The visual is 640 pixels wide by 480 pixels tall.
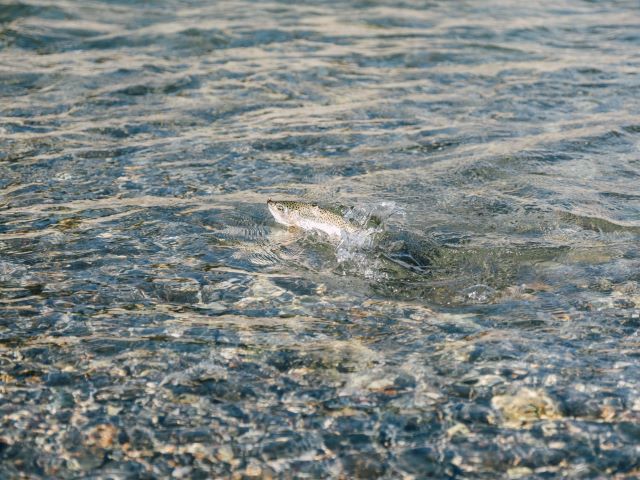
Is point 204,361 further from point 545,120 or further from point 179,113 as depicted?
point 545,120

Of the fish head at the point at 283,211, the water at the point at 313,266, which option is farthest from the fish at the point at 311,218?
the water at the point at 313,266

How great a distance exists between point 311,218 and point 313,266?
0.51m

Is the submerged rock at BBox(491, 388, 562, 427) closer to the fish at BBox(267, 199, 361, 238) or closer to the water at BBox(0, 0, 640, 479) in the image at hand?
the water at BBox(0, 0, 640, 479)

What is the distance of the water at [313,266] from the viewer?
411 cm

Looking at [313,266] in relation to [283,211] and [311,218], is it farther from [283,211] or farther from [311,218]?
[283,211]

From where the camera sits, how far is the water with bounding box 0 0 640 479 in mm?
4105

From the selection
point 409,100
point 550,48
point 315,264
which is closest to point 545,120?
point 409,100

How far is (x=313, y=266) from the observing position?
6.15 metres

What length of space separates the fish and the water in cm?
13

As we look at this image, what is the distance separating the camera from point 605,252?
627 centimetres

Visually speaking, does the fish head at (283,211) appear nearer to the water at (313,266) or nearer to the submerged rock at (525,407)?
the water at (313,266)

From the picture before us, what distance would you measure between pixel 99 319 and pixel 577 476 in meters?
2.82

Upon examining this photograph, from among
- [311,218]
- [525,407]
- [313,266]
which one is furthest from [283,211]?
[525,407]

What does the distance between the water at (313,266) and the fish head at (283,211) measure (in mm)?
156
